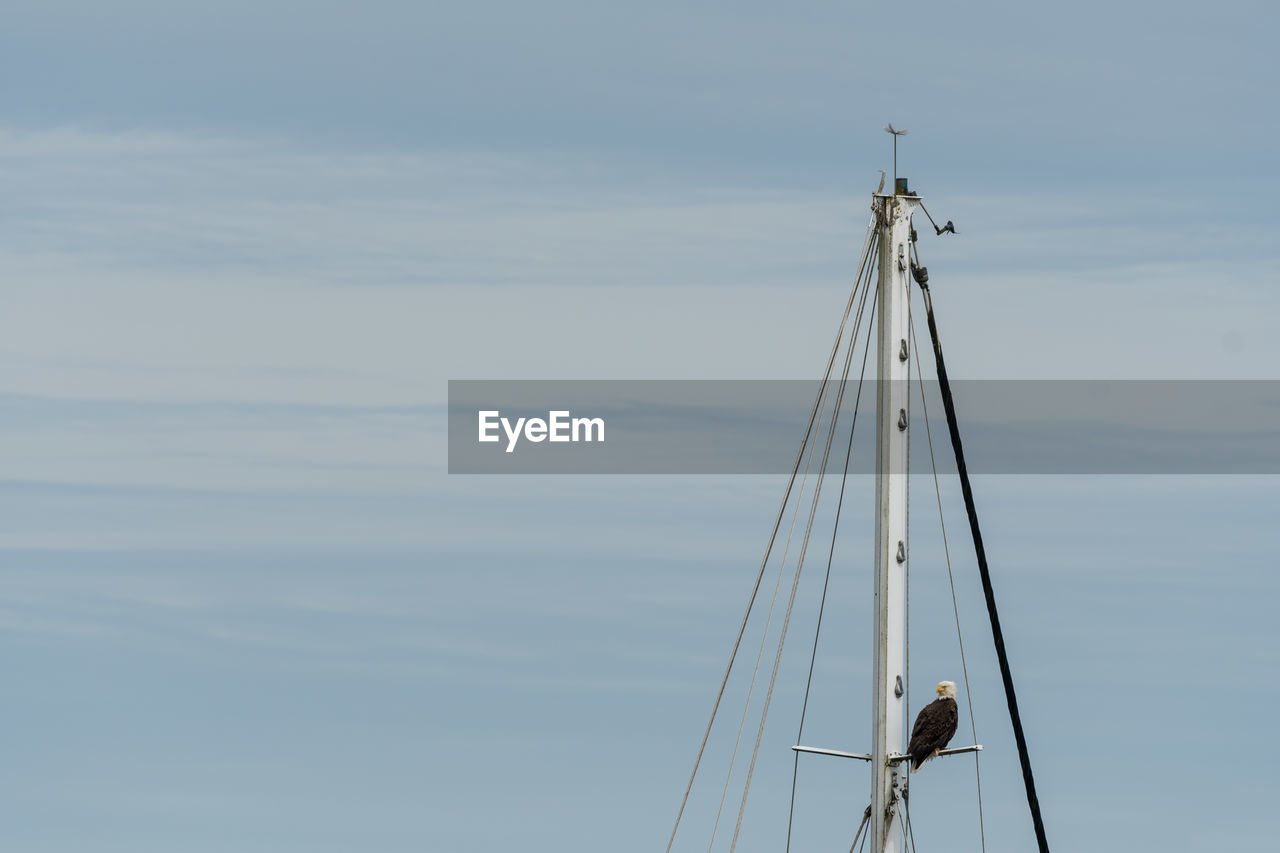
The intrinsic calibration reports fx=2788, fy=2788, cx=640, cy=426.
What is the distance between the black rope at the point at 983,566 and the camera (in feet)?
222

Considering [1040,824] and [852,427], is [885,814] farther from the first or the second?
[852,427]

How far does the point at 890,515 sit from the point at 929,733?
5227mm

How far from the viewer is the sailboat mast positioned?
2584 inches

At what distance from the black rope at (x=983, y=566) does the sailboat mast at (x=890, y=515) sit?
2.94 ft

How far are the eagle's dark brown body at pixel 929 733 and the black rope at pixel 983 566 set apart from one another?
290 centimetres

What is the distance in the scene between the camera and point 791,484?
68500 mm

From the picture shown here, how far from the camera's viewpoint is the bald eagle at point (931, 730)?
65.6 metres

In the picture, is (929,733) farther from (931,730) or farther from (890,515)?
(890,515)

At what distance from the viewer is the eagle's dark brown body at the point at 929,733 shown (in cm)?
6556

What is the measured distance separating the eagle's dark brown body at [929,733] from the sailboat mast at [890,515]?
359mm

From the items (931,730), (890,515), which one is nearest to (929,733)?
(931,730)

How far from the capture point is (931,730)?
65.7 metres

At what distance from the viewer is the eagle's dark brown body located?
6556cm

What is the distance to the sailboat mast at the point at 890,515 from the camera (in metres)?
65.6
